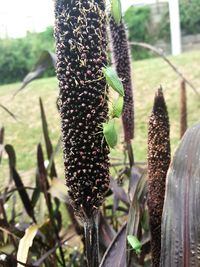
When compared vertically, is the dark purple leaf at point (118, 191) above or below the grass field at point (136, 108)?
above

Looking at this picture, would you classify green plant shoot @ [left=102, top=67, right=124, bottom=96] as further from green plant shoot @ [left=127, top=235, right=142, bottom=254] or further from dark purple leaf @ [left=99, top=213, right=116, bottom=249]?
dark purple leaf @ [left=99, top=213, right=116, bottom=249]

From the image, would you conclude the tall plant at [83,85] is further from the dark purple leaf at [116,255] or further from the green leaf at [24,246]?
the green leaf at [24,246]

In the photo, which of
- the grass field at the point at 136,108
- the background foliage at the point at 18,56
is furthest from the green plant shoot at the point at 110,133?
the background foliage at the point at 18,56

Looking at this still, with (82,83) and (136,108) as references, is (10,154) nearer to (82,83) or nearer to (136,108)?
(82,83)

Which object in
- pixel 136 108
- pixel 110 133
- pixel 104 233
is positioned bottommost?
pixel 136 108

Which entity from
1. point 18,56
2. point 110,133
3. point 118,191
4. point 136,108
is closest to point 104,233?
point 118,191

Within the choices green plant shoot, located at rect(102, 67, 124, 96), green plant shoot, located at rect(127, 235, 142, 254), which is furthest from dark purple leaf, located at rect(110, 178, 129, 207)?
green plant shoot, located at rect(102, 67, 124, 96)

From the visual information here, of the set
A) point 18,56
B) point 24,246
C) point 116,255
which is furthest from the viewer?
point 18,56
